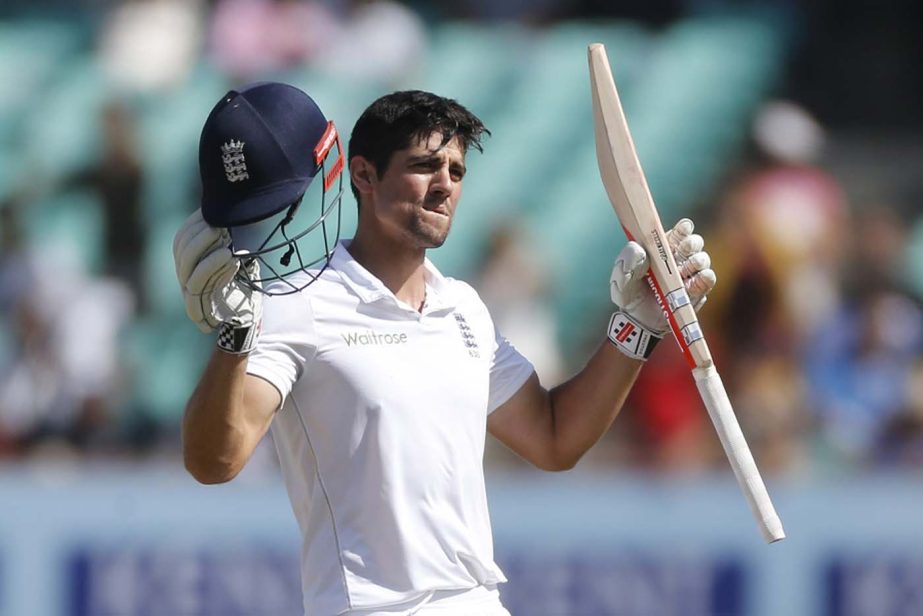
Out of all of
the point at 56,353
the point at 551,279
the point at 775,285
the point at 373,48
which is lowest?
the point at 56,353

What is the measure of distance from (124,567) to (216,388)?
12.3 ft

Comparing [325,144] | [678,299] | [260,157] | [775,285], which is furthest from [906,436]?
[260,157]

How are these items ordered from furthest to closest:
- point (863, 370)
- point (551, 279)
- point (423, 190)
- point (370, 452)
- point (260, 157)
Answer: point (551, 279) < point (863, 370) < point (423, 190) < point (370, 452) < point (260, 157)

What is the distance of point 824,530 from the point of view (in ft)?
22.0

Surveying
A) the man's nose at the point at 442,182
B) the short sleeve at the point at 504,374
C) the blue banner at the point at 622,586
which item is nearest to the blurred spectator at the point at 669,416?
the blue banner at the point at 622,586

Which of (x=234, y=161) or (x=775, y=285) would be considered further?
(x=775, y=285)

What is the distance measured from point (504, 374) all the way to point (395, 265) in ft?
1.29

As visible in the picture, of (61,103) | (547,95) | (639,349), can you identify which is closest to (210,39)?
(61,103)

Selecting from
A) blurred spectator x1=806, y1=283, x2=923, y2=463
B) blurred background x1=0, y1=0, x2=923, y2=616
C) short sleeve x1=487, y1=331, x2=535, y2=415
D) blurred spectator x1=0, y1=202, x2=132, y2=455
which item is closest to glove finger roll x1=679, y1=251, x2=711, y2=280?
short sleeve x1=487, y1=331, x2=535, y2=415

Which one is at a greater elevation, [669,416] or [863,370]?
[863,370]

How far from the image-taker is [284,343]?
11.0ft

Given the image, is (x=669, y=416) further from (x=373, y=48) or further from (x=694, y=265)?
(x=694, y=265)

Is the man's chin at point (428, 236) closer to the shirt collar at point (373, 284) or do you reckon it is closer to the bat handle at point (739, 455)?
the shirt collar at point (373, 284)

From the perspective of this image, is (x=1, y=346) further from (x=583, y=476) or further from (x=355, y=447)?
(x=355, y=447)
